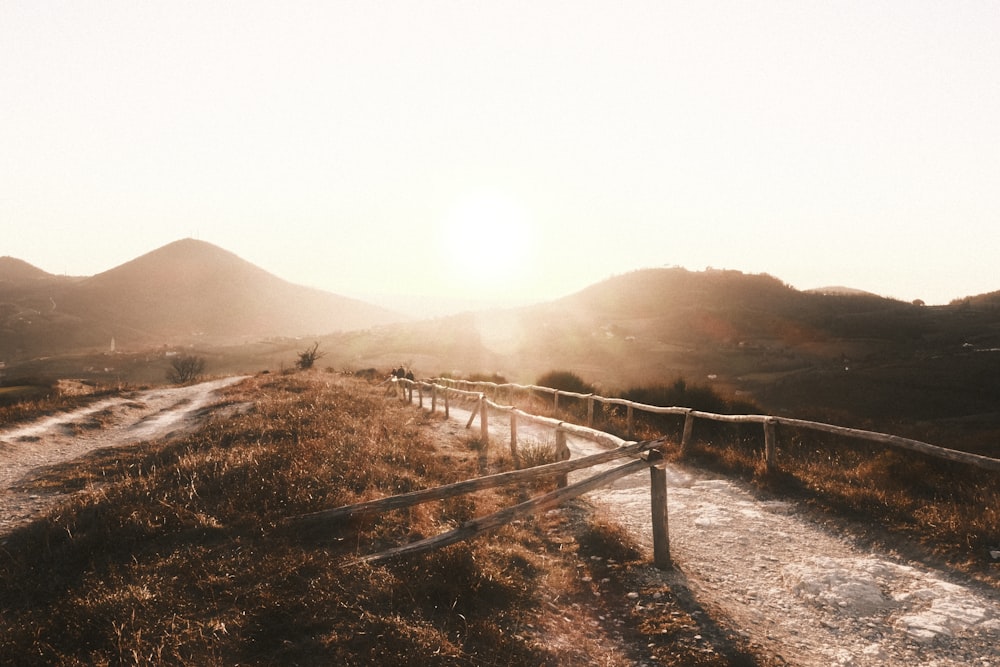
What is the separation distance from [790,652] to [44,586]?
23.6 ft

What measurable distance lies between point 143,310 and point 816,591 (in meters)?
194

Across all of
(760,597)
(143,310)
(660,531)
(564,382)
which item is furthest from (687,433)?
(143,310)

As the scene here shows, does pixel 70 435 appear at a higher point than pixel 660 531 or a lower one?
lower

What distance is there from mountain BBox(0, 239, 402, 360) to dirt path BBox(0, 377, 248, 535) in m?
124

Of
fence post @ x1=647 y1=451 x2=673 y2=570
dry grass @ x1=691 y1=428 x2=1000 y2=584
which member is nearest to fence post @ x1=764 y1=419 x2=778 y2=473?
dry grass @ x1=691 y1=428 x2=1000 y2=584

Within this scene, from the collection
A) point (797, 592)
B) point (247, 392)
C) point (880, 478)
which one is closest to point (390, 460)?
point (797, 592)

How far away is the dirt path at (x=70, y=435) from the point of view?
29.7 ft

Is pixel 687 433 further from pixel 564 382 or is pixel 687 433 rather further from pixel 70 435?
pixel 70 435

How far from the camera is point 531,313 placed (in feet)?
344

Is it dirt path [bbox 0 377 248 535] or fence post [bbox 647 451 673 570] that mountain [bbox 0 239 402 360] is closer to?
dirt path [bbox 0 377 248 535]

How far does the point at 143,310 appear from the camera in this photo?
161 m

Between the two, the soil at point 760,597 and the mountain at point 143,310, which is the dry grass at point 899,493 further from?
the mountain at point 143,310

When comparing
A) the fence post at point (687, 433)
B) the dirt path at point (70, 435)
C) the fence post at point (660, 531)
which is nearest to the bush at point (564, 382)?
the fence post at point (687, 433)

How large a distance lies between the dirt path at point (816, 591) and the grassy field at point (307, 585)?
571 mm
